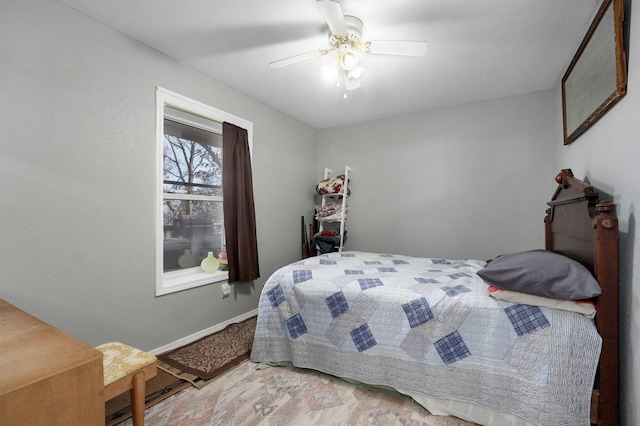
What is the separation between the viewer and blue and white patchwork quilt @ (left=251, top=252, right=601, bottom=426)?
4.27 feet

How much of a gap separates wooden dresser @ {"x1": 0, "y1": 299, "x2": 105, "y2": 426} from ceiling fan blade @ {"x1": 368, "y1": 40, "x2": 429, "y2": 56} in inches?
78.1

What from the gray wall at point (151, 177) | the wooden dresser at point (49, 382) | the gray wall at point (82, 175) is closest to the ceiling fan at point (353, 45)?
the gray wall at point (151, 177)

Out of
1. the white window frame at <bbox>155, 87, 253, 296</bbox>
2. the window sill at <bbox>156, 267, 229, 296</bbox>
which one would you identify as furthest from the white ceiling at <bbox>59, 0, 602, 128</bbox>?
the window sill at <bbox>156, 267, 229, 296</bbox>

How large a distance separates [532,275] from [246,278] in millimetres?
2326

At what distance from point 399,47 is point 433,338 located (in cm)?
175

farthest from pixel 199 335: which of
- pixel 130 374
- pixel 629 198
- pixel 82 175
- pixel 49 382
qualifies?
pixel 629 198

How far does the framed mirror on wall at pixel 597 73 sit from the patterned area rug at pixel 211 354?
2.79 metres

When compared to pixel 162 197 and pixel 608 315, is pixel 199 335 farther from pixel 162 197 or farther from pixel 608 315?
pixel 608 315

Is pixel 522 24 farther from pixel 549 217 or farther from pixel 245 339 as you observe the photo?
pixel 245 339

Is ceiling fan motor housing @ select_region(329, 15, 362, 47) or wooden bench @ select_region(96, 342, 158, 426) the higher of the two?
ceiling fan motor housing @ select_region(329, 15, 362, 47)

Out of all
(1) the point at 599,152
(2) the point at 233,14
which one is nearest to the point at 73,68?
(2) the point at 233,14

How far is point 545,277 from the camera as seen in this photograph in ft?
4.45

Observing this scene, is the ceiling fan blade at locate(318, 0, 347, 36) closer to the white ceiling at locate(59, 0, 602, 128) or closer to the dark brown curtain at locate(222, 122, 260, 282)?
the white ceiling at locate(59, 0, 602, 128)

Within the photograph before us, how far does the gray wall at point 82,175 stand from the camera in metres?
1.53
